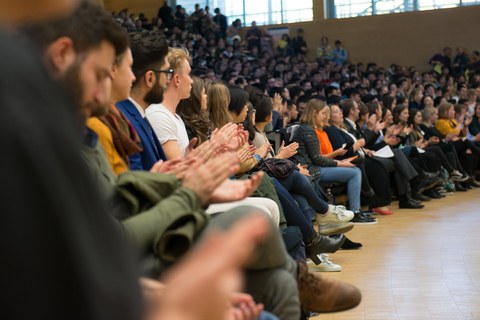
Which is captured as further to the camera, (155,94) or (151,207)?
(155,94)

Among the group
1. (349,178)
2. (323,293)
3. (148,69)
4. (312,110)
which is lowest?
(349,178)

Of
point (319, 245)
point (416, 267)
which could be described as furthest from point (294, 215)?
point (416, 267)

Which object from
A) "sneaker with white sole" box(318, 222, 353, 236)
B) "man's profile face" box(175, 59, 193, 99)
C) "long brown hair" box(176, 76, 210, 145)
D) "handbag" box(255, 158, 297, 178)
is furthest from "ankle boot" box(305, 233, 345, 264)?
"man's profile face" box(175, 59, 193, 99)

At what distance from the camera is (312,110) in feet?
23.0

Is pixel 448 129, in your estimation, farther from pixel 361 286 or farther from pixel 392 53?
pixel 392 53

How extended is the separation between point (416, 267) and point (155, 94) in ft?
7.78

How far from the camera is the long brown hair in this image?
427 cm

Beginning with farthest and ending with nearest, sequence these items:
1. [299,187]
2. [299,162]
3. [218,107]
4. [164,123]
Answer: [299,162] < [299,187] < [218,107] < [164,123]

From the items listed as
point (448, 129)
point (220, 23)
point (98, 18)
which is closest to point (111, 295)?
point (98, 18)

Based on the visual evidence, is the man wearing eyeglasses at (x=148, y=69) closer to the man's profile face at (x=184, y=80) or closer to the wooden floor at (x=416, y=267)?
the man's profile face at (x=184, y=80)

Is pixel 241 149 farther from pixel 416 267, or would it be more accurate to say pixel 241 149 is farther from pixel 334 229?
pixel 416 267

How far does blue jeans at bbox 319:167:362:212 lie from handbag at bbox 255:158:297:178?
1754 millimetres

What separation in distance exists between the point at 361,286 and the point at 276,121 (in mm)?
4231

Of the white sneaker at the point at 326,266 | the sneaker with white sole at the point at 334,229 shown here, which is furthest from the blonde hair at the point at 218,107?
the white sneaker at the point at 326,266
